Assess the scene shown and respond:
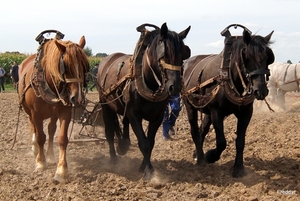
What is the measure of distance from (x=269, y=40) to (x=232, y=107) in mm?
928

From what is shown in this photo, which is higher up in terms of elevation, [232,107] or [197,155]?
[232,107]

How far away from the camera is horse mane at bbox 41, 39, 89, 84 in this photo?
16.9ft

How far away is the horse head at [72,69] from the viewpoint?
5.09m

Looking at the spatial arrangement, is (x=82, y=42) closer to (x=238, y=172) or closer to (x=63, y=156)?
(x=63, y=156)

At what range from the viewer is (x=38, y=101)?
566 cm

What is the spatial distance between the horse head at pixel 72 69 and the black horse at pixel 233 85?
169 cm

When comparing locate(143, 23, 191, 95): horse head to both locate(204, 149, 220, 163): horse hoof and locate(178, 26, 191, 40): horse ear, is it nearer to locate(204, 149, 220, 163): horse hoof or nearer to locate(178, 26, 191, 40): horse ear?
locate(178, 26, 191, 40): horse ear

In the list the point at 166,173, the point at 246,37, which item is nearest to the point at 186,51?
the point at 246,37

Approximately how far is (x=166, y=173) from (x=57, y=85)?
68.7 inches

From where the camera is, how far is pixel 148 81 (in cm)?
539

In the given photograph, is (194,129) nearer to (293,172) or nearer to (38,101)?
(293,172)

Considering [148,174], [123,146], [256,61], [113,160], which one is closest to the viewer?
[256,61]

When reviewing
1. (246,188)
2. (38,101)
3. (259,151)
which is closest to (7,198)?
(38,101)

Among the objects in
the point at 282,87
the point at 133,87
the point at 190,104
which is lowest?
the point at 282,87
